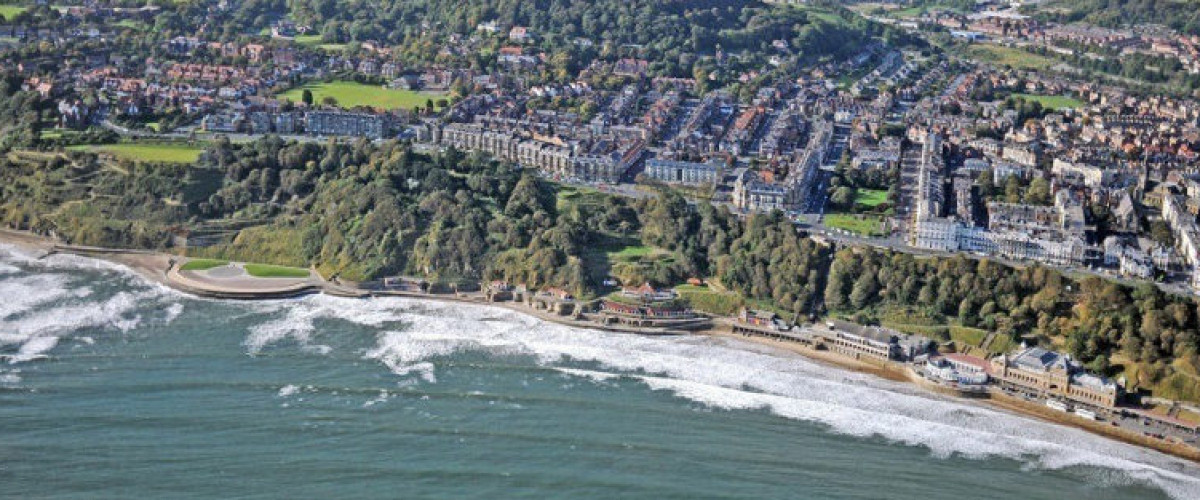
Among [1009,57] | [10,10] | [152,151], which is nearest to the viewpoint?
[152,151]

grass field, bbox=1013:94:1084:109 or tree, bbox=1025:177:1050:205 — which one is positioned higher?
grass field, bbox=1013:94:1084:109

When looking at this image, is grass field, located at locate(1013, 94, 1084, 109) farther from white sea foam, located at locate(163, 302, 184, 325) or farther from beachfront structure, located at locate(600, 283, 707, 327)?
white sea foam, located at locate(163, 302, 184, 325)

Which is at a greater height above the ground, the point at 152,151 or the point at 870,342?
the point at 152,151

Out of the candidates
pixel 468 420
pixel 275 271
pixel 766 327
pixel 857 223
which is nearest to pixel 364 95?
pixel 275 271

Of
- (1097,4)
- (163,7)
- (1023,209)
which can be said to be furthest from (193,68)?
(1097,4)

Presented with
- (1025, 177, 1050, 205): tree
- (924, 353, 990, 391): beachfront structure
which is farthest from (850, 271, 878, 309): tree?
(1025, 177, 1050, 205): tree

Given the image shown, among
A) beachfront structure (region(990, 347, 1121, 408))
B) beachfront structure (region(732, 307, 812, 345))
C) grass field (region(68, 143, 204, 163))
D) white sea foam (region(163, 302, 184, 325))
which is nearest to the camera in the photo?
beachfront structure (region(990, 347, 1121, 408))

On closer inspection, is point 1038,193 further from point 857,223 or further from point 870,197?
point 857,223
